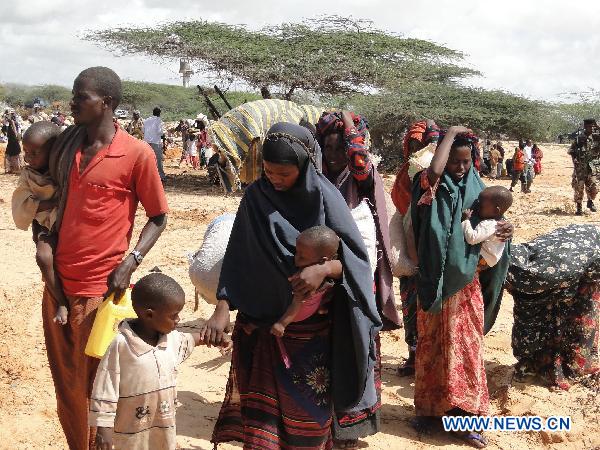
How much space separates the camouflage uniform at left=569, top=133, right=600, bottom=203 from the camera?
40.2 feet

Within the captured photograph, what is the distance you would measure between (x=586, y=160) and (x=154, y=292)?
450 inches

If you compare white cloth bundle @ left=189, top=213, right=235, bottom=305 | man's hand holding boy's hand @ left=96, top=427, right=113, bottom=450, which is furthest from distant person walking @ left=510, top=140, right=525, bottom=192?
man's hand holding boy's hand @ left=96, top=427, right=113, bottom=450

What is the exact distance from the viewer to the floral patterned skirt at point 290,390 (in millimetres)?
2863

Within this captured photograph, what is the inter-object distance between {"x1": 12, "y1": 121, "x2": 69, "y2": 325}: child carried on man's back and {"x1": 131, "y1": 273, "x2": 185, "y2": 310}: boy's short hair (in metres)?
0.67

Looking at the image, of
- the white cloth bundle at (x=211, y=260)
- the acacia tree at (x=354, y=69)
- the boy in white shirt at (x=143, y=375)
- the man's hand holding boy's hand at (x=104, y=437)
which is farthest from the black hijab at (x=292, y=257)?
the acacia tree at (x=354, y=69)

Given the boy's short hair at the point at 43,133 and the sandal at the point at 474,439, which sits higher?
the boy's short hair at the point at 43,133

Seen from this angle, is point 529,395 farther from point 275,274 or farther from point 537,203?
point 537,203

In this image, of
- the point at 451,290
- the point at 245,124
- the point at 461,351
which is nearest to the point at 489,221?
the point at 451,290

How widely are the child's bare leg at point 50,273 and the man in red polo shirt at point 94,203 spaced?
28 mm

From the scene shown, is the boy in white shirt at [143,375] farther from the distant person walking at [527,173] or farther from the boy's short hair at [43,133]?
the distant person walking at [527,173]

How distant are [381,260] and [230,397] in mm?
A: 1130

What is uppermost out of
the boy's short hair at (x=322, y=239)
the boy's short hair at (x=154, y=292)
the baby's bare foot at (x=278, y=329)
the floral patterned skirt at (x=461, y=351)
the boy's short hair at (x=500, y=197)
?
the boy's short hair at (x=500, y=197)

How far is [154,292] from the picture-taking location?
99.3 inches

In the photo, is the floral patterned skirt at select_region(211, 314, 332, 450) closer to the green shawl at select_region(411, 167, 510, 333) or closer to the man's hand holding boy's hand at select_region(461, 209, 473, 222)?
the green shawl at select_region(411, 167, 510, 333)
